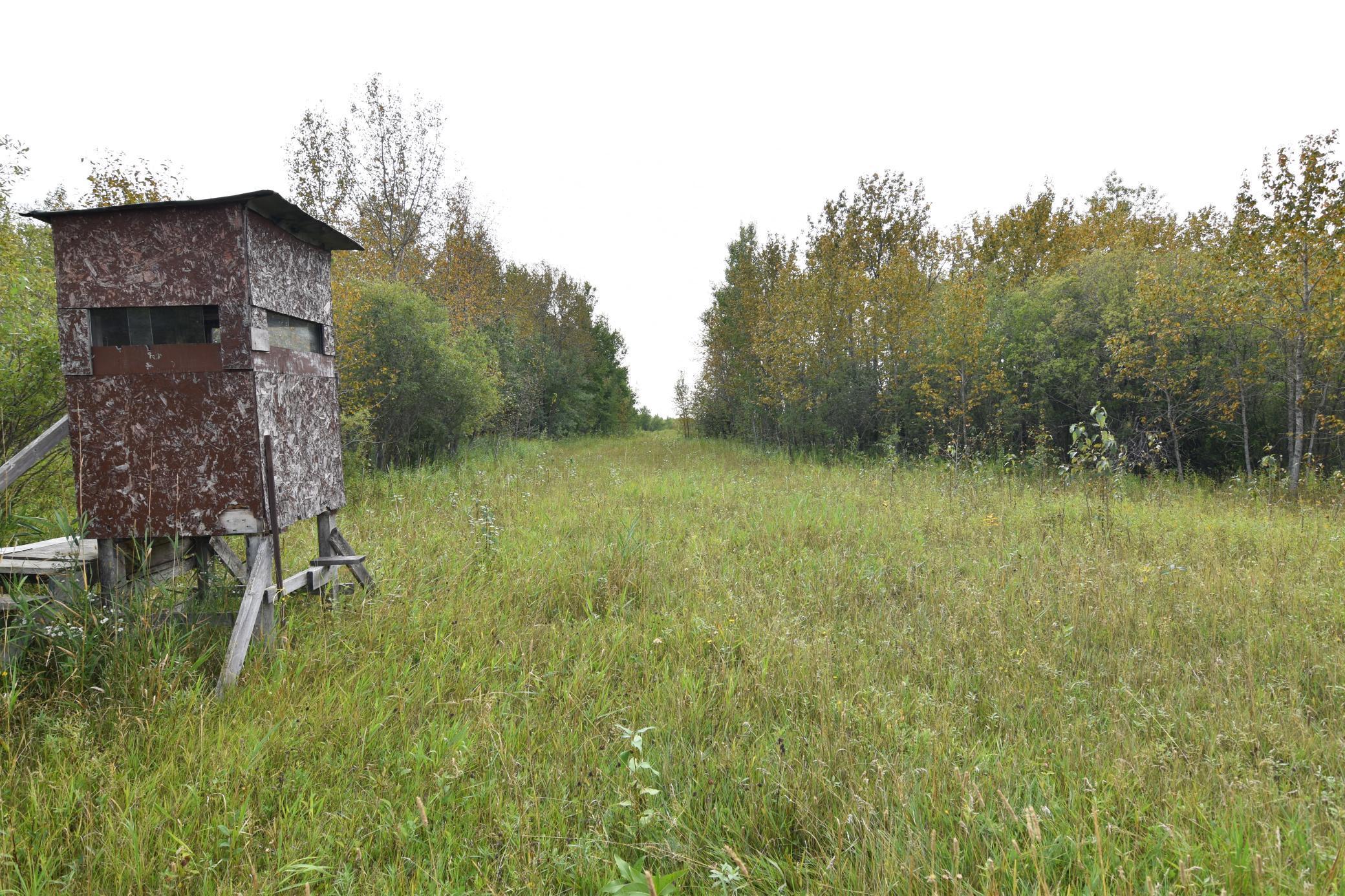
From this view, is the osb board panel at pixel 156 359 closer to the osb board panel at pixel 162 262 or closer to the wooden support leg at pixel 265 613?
the osb board panel at pixel 162 262

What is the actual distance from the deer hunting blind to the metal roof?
18 millimetres

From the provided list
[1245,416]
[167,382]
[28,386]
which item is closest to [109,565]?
[167,382]

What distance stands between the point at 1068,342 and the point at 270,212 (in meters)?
16.0

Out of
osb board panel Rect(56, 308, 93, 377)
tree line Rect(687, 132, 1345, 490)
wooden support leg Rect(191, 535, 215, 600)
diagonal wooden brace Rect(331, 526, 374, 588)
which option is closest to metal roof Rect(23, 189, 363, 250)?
osb board panel Rect(56, 308, 93, 377)

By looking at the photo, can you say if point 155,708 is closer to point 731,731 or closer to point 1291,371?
point 731,731

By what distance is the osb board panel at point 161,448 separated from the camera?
336 cm

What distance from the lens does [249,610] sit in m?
3.31

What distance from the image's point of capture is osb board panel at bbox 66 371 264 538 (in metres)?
3.36

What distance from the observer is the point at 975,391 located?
14.5 metres

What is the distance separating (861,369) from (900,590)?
12366 mm

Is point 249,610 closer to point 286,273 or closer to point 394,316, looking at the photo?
point 286,273

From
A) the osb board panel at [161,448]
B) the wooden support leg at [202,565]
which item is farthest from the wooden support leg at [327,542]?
the osb board panel at [161,448]

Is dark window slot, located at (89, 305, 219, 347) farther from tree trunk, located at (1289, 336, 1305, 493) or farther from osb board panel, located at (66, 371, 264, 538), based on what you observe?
tree trunk, located at (1289, 336, 1305, 493)

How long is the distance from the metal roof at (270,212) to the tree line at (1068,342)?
33.0ft
